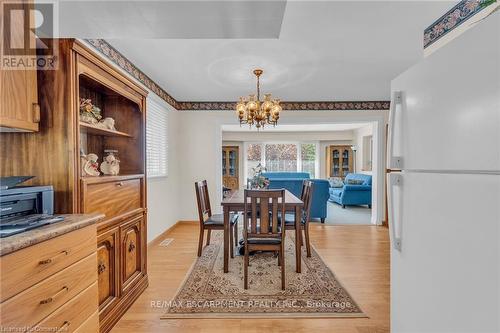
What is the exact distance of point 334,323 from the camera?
198cm

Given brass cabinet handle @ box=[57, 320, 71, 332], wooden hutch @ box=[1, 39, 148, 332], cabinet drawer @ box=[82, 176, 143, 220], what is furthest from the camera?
cabinet drawer @ box=[82, 176, 143, 220]

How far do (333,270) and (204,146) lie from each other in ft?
10.8

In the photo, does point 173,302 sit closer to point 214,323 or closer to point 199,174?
point 214,323

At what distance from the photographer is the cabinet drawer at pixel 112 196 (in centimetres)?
167

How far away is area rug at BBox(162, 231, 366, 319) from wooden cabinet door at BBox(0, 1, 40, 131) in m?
1.70

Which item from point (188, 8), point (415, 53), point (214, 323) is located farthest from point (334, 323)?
point (415, 53)

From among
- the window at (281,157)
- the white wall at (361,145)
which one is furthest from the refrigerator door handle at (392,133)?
the window at (281,157)

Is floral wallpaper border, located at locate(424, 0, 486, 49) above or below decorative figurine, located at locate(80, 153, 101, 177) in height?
above

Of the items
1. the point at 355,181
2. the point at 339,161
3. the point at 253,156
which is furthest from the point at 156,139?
the point at 339,161

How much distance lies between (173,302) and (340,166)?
27.4 feet

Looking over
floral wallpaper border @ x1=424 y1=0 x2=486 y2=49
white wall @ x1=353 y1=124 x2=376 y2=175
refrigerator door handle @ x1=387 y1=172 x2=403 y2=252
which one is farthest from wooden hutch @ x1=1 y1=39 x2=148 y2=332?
white wall @ x1=353 y1=124 x2=376 y2=175

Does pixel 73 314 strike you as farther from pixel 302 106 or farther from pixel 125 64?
pixel 302 106

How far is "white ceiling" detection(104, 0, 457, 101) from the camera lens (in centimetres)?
207

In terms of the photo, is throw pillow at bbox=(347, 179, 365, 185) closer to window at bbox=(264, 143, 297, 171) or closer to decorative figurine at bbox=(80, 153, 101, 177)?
window at bbox=(264, 143, 297, 171)
